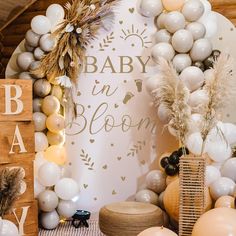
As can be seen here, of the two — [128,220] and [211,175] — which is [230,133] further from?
[128,220]

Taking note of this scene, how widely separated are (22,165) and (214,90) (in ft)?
4.00

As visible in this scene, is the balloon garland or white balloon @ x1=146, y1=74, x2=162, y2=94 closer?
white balloon @ x1=146, y1=74, x2=162, y2=94

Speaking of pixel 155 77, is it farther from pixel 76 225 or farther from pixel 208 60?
pixel 76 225

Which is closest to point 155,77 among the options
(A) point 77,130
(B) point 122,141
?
(B) point 122,141

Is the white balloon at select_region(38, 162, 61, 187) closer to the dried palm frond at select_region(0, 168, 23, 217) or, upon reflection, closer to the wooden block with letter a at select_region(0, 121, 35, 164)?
the wooden block with letter a at select_region(0, 121, 35, 164)

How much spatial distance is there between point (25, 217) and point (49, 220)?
1.00 feet

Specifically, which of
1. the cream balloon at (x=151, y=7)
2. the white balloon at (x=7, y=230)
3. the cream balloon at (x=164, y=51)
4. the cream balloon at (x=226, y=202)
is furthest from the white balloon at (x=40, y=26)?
the cream balloon at (x=226, y=202)

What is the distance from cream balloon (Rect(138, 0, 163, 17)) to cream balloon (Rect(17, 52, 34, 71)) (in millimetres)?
867

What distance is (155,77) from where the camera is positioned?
271 centimetres

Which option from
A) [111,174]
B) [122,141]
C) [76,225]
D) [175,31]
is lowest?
[76,225]

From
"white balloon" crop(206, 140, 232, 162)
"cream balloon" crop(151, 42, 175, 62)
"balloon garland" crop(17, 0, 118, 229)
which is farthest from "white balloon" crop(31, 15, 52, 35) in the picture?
"white balloon" crop(206, 140, 232, 162)

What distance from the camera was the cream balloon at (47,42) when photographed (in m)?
2.87

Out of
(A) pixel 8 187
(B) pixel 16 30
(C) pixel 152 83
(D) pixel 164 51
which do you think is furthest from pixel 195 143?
(B) pixel 16 30

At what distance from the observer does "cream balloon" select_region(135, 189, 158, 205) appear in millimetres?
2689
